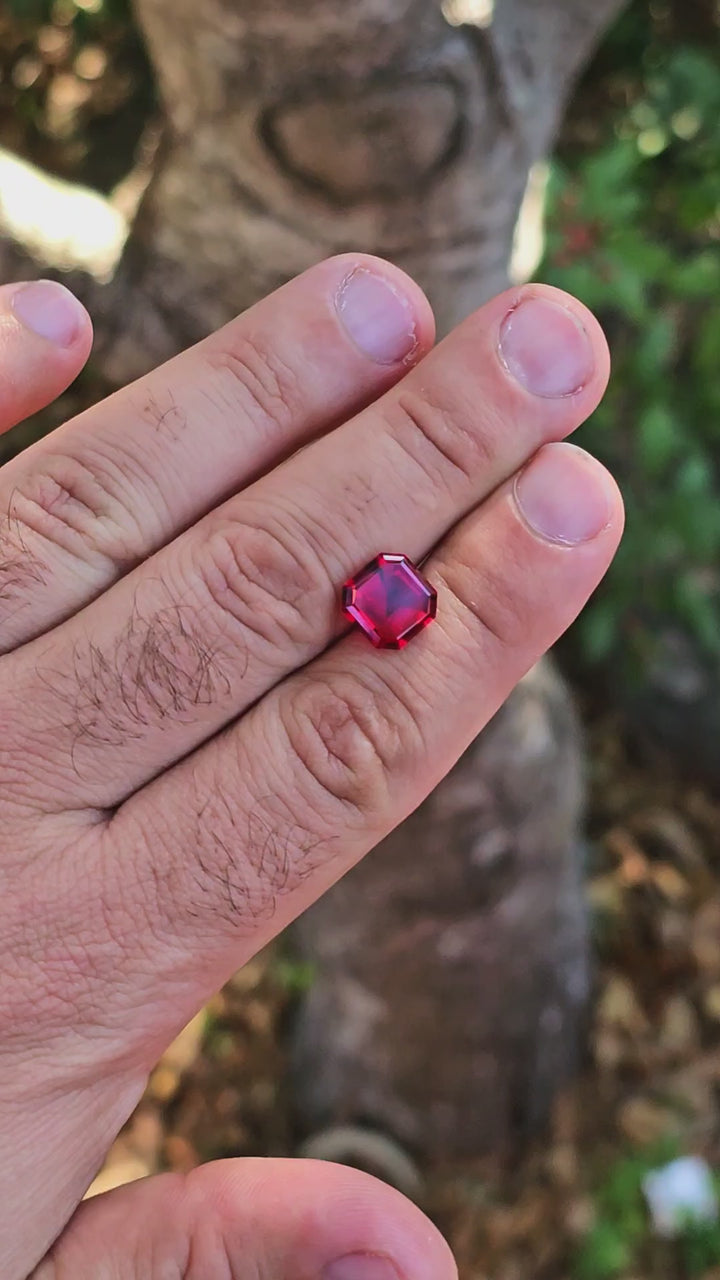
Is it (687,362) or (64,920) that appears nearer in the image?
(64,920)

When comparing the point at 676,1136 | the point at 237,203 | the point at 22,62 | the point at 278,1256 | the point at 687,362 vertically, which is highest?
the point at 22,62

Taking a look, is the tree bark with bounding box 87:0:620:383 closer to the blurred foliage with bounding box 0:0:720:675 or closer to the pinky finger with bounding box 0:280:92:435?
the pinky finger with bounding box 0:280:92:435

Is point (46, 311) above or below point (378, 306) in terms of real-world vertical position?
above

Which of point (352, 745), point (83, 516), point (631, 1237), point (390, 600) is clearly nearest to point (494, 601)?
point (390, 600)

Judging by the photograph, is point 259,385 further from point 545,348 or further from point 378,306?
point 545,348

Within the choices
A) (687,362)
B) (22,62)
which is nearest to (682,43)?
(687,362)

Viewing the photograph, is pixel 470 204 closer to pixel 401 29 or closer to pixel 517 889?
pixel 401 29

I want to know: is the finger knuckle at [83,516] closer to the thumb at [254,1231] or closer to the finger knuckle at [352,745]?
the finger knuckle at [352,745]
